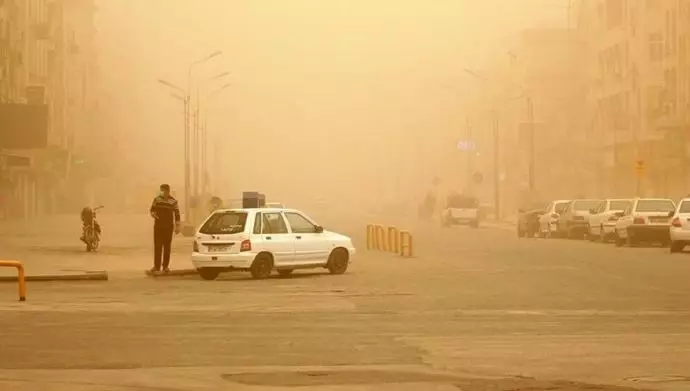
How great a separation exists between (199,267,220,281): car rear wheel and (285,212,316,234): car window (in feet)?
6.32

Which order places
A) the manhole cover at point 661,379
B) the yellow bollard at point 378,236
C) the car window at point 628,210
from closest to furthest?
the manhole cover at point 661,379, the yellow bollard at point 378,236, the car window at point 628,210

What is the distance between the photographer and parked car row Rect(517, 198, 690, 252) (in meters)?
46.9

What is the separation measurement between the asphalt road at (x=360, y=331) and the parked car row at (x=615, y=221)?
9.14 metres

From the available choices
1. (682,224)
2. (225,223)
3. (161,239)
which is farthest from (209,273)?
(682,224)

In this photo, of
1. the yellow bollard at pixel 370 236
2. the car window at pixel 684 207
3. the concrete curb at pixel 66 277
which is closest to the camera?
the concrete curb at pixel 66 277

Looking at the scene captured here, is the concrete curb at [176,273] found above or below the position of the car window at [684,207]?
below

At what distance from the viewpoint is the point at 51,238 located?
6238cm

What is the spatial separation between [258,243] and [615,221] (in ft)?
89.9

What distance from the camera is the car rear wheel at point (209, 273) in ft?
112

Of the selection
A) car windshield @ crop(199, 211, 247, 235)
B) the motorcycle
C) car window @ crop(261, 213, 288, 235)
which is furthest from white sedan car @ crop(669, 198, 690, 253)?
the motorcycle

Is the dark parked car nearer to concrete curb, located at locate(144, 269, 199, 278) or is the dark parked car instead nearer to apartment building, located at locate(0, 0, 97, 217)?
apartment building, located at locate(0, 0, 97, 217)

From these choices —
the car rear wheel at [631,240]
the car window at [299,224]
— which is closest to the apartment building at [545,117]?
the car rear wheel at [631,240]

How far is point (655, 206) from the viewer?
53.4 metres

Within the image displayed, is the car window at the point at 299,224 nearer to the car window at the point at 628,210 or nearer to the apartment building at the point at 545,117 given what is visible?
the car window at the point at 628,210
